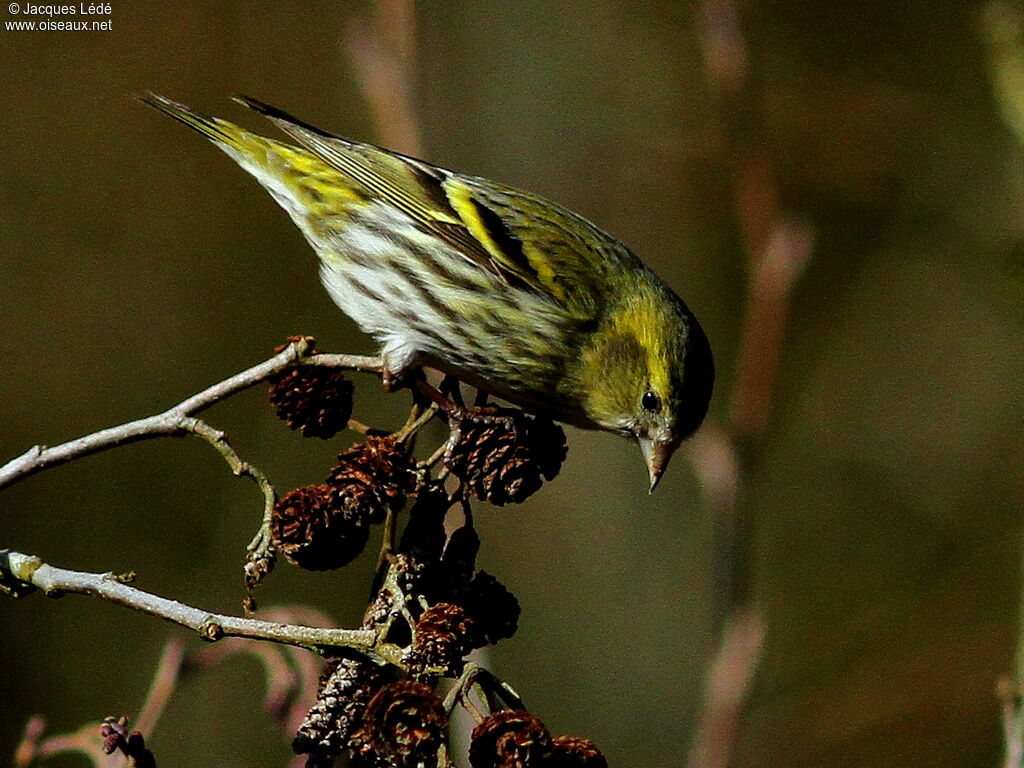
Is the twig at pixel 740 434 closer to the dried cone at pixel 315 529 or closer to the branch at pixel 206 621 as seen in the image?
the dried cone at pixel 315 529

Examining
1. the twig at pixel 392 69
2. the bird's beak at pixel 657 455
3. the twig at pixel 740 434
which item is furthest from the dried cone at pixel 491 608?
the twig at pixel 392 69

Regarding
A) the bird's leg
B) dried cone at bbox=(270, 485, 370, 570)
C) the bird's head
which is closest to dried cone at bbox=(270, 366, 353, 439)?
the bird's leg

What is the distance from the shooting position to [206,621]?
4.43 ft

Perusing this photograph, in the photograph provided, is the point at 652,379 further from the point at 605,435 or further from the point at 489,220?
the point at 605,435

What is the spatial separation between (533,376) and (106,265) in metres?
3.32

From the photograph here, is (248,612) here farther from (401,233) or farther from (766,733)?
(766,733)

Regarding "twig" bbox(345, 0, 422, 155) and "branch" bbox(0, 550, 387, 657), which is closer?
"branch" bbox(0, 550, 387, 657)

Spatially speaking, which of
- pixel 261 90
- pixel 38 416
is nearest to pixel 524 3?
pixel 261 90

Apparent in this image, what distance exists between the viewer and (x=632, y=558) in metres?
5.59

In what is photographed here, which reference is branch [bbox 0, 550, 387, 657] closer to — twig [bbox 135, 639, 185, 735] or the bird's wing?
twig [bbox 135, 639, 185, 735]

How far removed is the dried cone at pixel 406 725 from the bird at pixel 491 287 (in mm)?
1179

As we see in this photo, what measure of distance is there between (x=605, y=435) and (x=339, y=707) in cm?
426

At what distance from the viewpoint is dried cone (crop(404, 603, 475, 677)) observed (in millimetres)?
1326

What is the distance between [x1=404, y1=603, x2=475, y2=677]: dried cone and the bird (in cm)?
110
